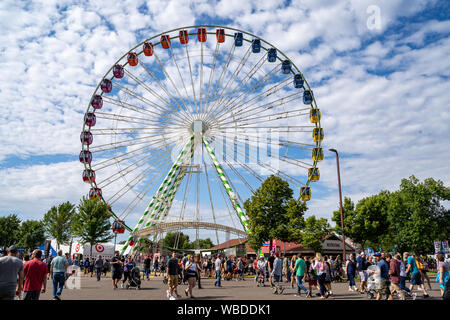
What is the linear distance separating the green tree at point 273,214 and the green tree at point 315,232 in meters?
5.46

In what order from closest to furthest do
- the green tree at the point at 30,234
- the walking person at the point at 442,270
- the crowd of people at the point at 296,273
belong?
the crowd of people at the point at 296,273 < the walking person at the point at 442,270 < the green tree at the point at 30,234

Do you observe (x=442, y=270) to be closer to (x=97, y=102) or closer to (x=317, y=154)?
(x=317, y=154)

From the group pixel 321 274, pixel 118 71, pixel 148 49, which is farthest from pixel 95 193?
pixel 321 274

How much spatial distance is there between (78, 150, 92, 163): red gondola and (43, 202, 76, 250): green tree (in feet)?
105

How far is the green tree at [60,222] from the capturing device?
192 feet

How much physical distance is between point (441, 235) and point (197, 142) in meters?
44.9

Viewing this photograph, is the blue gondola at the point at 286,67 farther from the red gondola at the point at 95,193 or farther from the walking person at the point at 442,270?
the walking person at the point at 442,270

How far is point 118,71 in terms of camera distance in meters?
31.2

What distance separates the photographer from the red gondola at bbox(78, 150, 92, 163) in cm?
3120

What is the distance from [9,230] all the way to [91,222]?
34.9m

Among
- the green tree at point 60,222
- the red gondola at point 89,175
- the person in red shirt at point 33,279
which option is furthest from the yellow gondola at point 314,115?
the green tree at point 60,222

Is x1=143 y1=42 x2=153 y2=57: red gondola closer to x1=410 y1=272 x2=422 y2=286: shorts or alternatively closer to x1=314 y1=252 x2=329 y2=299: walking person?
x1=314 y1=252 x2=329 y2=299: walking person
